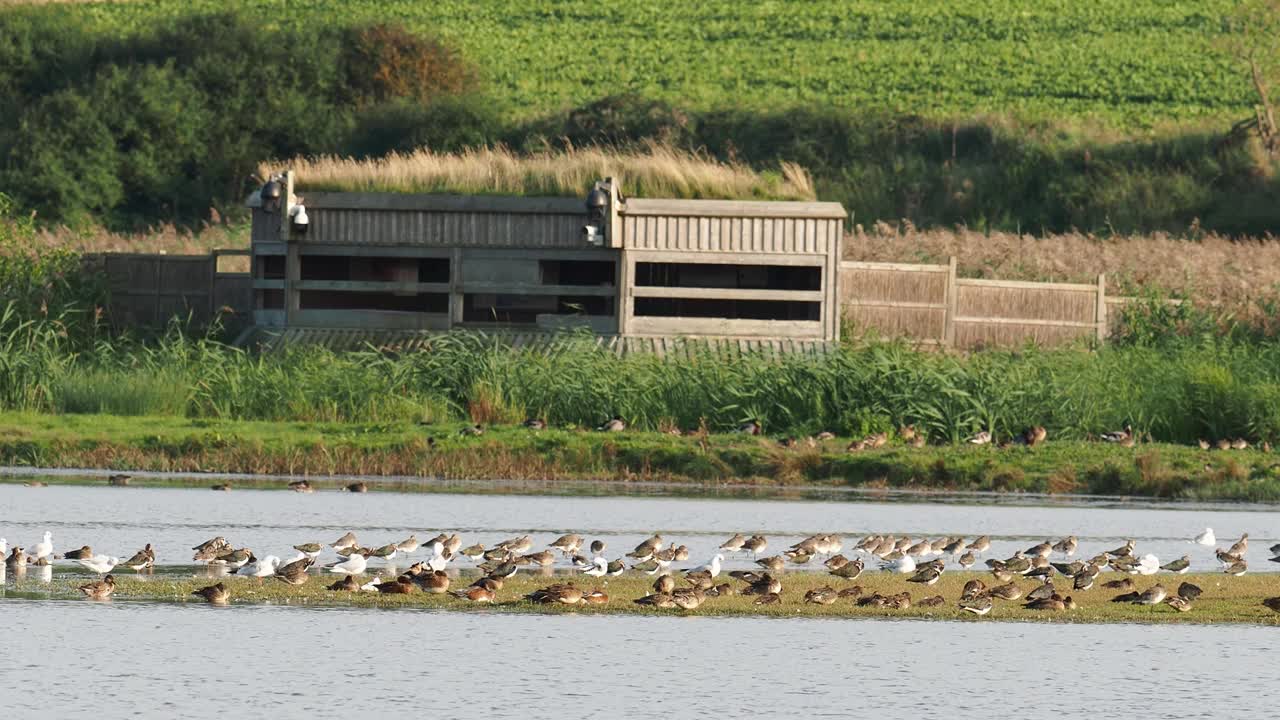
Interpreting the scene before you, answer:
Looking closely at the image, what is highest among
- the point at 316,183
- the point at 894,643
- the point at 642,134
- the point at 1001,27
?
the point at 1001,27

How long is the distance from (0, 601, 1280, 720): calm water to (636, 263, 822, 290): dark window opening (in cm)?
1947

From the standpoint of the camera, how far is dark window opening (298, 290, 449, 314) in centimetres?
3703

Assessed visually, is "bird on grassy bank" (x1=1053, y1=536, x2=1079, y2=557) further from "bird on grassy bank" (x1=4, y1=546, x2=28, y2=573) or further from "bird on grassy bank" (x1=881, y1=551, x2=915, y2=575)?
"bird on grassy bank" (x1=4, y1=546, x2=28, y2=573)

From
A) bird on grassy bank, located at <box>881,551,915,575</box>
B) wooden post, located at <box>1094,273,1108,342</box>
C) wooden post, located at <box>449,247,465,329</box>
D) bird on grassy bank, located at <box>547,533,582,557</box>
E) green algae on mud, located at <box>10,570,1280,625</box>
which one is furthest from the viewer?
wooden post, located at <box>1094,273,1108,342</box>

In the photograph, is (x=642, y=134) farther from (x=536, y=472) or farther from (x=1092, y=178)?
(x=536, y=472)

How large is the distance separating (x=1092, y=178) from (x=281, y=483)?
135ft

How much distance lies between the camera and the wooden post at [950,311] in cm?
3825

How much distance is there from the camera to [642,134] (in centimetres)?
6994

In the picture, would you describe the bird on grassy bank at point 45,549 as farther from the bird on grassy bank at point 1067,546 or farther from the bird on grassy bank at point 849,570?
the bird on grassy bank at point 1067,546

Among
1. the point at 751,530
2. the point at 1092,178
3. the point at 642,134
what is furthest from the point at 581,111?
the point at 751,530

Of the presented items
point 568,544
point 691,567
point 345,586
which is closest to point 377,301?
point 568,544

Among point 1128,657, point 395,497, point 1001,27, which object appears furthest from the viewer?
point 1001,27

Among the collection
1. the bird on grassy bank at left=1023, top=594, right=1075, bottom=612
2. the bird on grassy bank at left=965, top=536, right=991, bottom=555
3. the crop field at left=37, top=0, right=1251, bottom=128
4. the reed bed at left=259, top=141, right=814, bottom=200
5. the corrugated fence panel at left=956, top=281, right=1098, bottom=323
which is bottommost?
the bird on grassy bank at left=1023, top=594, right=1075, bottom=612

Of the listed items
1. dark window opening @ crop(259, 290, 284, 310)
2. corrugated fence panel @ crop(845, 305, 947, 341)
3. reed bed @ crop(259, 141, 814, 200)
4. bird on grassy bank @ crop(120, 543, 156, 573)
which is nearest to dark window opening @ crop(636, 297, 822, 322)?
corrugated fence panel @ crop(845, 305, 947, 341)
